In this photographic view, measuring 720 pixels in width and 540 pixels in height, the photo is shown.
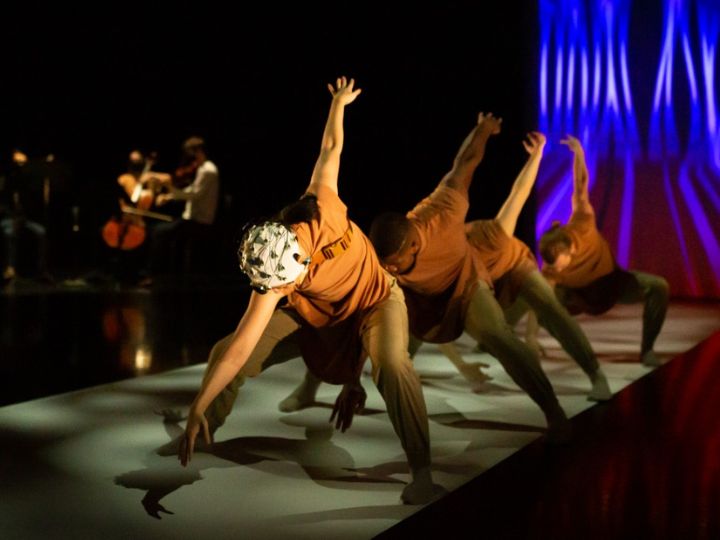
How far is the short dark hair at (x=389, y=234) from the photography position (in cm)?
303

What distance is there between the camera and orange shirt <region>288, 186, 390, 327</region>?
2.64m

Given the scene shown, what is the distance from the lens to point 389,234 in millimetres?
3031

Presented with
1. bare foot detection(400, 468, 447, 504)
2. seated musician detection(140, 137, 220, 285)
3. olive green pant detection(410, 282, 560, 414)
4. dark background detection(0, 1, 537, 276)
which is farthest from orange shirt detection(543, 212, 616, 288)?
dark background detection(0, 1, 537, 276)

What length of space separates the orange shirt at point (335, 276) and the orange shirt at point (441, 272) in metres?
0.42

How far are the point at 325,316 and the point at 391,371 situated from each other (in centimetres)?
37

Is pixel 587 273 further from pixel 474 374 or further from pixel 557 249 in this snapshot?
pixel 474 374

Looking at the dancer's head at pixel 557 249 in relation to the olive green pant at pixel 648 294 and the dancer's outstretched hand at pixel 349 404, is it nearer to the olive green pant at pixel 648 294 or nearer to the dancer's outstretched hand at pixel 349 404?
the olive green pant at pixel 648 294

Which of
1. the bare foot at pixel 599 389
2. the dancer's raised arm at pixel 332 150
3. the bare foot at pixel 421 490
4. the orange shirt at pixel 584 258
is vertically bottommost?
the bare foot at pixel 599 389

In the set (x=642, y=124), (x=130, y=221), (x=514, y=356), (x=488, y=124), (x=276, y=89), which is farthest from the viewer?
(x=276, y=89)

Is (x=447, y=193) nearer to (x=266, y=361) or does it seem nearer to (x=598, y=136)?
(x=266, y=361)

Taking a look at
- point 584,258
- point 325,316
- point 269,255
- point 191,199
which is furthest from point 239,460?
point 191,199

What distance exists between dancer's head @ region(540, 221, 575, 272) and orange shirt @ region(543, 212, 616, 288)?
0.09 m

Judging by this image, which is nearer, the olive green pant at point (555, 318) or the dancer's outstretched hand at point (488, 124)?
the dancer's outstretched hand at point (488, 124)

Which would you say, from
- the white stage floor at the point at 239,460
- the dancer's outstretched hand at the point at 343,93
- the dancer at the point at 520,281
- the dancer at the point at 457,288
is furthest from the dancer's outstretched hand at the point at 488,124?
the white stage floor at the point at 239,460
